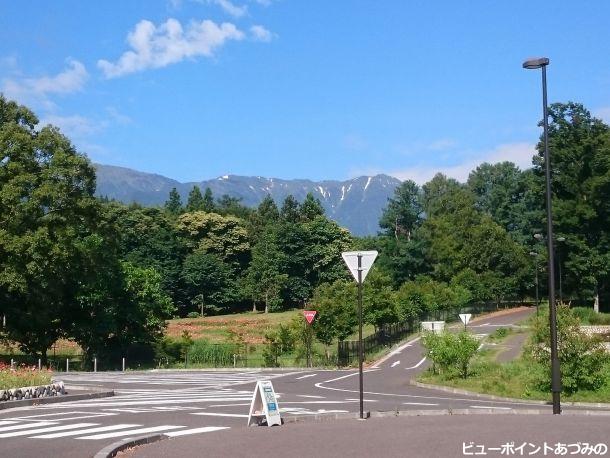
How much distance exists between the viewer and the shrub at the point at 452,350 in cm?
3013

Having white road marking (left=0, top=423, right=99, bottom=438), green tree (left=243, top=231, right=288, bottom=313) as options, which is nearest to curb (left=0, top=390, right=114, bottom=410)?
white road marking (left=0, top=423, right=99, bottom=438)

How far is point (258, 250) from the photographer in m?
115

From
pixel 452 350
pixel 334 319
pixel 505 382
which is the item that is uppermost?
pixel 334 319

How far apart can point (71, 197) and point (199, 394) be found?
25.6 meters

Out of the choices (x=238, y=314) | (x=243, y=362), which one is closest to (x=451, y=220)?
(x=238, y=314)

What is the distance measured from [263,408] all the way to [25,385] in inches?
445

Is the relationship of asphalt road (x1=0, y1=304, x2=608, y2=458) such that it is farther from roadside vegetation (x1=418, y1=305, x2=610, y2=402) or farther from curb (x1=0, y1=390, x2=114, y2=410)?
roadside vegetation (x1=418, y1=305, x2=610, y2=402)

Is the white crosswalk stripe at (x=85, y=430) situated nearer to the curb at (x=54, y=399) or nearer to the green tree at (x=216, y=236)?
the curb at (x=54, y=399)

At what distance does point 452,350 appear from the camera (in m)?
30.6

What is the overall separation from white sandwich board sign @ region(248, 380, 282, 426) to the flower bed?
929 centimetres

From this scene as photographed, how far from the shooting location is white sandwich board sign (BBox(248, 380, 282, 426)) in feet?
49.3

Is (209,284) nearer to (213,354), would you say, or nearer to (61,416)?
(213,354)

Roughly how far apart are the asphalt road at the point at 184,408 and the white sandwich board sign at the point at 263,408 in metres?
0.40

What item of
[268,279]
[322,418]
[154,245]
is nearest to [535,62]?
[322,418]
